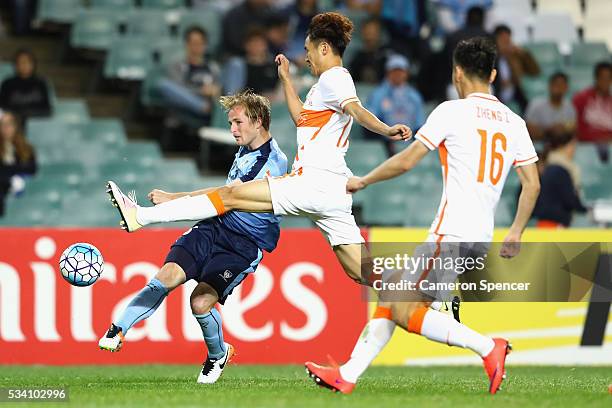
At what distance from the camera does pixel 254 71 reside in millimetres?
15953

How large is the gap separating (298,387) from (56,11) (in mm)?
9975

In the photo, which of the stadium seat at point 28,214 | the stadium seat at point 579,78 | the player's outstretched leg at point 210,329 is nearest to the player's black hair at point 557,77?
the stadium seat at point 579,78

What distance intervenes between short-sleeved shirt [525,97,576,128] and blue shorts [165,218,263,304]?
8329 mm

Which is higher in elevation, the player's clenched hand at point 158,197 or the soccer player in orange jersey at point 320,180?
the soccer player in orange jersey at point 320,180

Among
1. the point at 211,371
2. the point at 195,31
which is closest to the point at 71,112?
the point at 195,31

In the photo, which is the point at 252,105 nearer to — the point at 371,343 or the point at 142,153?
the point at 371,343

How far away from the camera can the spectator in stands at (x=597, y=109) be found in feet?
56.6

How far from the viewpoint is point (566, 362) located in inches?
507

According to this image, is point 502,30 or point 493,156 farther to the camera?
point 502,30

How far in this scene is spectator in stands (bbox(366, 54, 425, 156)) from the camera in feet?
51.2

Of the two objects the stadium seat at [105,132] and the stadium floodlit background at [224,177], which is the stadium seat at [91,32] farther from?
the stadium seat at [105,132]

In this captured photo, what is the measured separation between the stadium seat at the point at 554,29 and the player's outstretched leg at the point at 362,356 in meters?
12.4

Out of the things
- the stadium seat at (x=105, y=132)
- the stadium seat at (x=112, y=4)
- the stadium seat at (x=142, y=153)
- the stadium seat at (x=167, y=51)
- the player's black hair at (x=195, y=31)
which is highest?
the stadium seat at (x=112, y=4)

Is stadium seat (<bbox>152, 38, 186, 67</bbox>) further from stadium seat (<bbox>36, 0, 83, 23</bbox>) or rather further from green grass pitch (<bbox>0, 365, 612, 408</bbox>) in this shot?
green grass pitch (<bbox>0, 365, 612, 408</bbox>)
